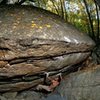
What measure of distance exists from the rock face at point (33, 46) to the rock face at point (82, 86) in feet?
1.75

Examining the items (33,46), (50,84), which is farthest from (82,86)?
(33,46)

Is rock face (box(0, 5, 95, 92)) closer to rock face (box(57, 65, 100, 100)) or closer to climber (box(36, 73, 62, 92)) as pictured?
climber (box(36, 73, 62, 92))

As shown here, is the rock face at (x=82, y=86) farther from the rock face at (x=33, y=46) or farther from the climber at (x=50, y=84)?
the rock face at (x=33, y=46)

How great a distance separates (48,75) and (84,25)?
198 inches

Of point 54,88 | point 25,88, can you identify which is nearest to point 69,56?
point 54,88

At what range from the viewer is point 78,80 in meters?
7.28

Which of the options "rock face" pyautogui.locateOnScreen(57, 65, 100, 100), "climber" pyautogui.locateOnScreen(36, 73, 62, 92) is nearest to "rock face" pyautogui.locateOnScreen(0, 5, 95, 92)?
"climber" pyautogui.locateOnScreen(36, 73, 62, 92)

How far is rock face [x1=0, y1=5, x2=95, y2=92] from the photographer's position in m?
6.48

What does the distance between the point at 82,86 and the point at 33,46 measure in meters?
1.94

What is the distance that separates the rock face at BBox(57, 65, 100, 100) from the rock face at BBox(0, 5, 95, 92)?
1.75 feet

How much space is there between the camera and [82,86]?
7117mm

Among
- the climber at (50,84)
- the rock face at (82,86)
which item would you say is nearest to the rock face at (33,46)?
the climber at (50,84)

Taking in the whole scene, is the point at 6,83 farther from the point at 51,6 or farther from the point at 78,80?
the point at 51,6

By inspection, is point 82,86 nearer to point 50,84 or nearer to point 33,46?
point 50,84
